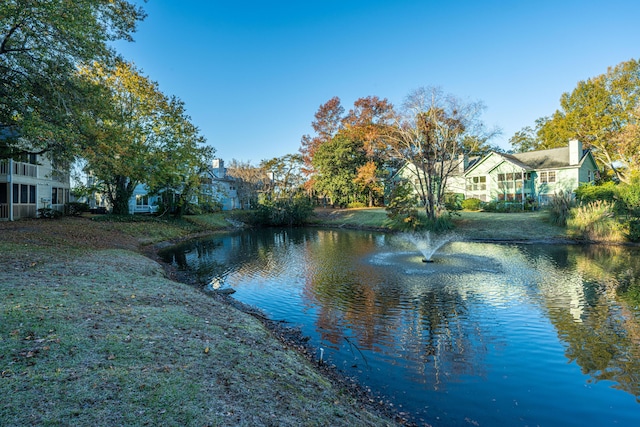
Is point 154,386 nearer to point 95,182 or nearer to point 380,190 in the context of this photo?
point 95,182

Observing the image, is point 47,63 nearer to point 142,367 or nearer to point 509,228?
point 142,367

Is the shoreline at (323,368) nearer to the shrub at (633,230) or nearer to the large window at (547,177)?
the shrub at (633,230)

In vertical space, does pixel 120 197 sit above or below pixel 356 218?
above

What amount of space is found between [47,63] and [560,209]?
108ft

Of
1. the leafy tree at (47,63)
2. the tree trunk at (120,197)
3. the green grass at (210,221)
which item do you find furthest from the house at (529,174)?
the leafy tree at (47,63)

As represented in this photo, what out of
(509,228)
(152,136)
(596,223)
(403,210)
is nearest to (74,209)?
(152,136)

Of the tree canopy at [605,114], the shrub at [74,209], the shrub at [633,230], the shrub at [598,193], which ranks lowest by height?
the shrub at [633,230]

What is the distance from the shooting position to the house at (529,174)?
126ft

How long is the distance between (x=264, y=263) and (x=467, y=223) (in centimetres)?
2063

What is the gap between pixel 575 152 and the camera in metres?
38.0

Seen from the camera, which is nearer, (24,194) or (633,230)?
(633,230)

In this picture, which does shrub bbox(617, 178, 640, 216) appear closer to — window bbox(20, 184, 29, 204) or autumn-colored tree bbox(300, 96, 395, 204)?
autumn-colored tree bbox(300, 96, 395, 204)

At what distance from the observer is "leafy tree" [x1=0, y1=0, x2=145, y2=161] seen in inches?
500

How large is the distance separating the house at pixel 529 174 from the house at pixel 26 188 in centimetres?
3358
